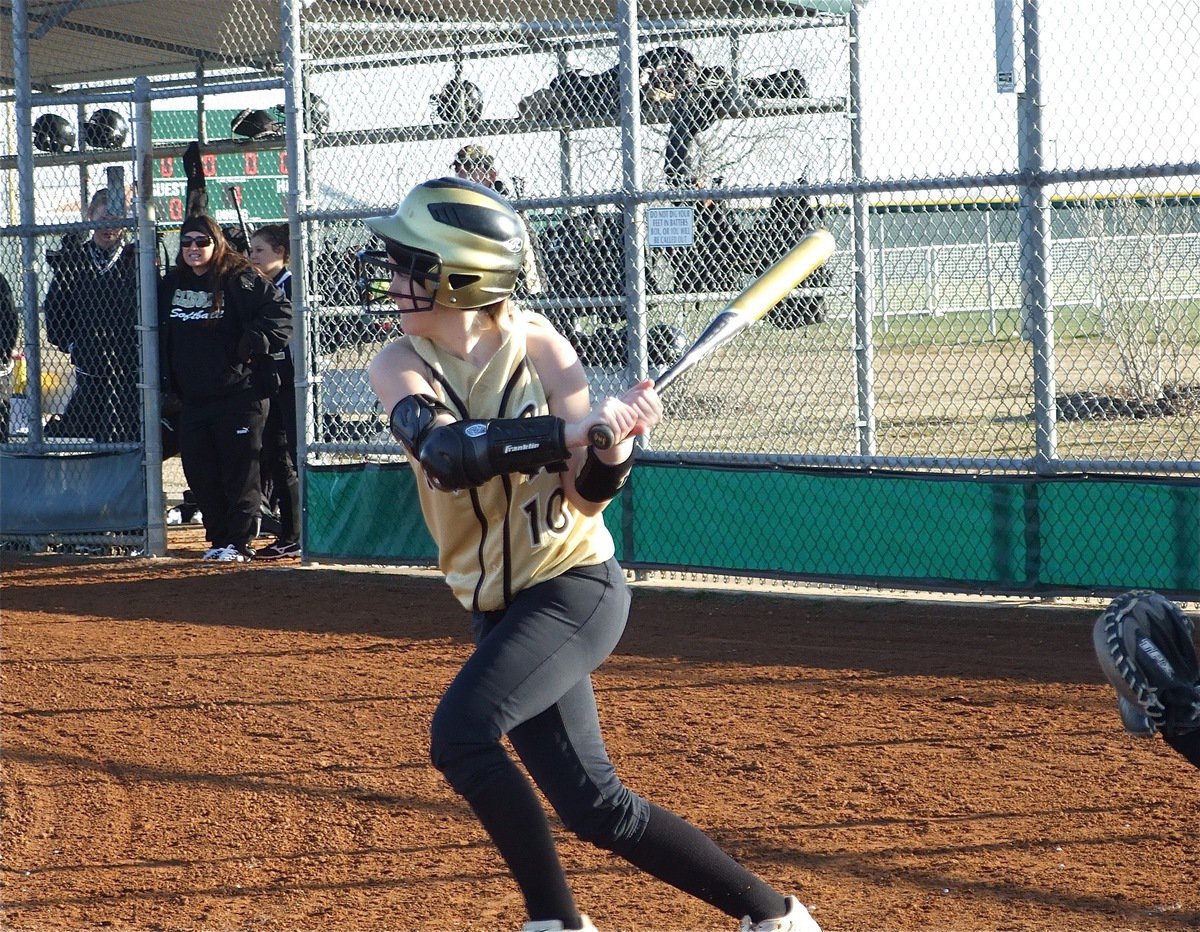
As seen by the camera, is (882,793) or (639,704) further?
(639,704)

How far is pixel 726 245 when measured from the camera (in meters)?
9.01

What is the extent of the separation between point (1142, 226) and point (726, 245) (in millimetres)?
6646

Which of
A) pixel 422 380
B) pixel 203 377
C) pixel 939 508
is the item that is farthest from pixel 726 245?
pixel 422 380

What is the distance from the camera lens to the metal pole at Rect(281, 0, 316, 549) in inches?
356

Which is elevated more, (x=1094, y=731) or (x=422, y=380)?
(x=422, y=380)

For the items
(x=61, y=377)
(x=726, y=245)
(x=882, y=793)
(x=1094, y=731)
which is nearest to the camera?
(x=882, y=793)

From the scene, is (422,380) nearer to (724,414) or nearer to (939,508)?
(939,508)

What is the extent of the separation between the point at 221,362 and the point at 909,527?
14.6ft

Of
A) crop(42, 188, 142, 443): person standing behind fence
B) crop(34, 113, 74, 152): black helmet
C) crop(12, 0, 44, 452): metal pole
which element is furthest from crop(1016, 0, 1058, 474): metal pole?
crop(34, 113, 74, 152): black helmet

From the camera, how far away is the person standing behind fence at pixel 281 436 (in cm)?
972

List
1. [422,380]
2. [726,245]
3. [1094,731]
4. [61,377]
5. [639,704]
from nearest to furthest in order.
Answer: [422,380], [1094,731], [639,704], [726,245], [61,377]

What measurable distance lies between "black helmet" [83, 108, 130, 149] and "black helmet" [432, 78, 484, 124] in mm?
4111

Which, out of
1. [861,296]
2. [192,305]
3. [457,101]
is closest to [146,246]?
[192,305]

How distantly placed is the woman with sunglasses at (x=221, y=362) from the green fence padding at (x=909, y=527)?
1.19m
